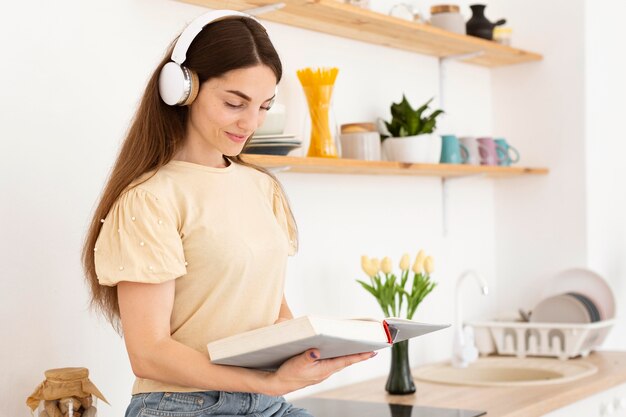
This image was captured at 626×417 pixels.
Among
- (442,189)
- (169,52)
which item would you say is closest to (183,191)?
(169,52)

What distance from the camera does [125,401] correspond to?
6.80ft

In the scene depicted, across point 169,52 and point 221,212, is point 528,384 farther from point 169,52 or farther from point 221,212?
point 169,52

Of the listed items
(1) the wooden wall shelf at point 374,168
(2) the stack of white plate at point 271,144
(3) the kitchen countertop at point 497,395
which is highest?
(2) the stack of white plate at point 271,144

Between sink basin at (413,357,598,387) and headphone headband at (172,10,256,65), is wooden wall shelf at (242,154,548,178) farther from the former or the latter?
sink basin at (413,357,598,387)

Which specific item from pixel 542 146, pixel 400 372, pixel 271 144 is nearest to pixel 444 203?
pixel 542 146

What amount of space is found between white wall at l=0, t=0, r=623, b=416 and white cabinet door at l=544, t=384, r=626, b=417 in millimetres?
580

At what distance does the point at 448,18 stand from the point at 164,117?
5.08 ft

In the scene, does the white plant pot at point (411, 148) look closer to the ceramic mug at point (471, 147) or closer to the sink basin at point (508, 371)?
the ceramic mug at point (471, 147)

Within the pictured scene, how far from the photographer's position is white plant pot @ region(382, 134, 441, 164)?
269 centimetres

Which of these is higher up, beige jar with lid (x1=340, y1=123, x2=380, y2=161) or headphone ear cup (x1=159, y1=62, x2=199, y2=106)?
headphone ear cup (x1=159, y1=62, x2=199, y2=106)

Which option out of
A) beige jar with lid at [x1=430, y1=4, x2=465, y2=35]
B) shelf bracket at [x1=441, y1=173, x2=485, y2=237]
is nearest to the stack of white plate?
beige jar with lid at [x1=430, y1=4, x2=465, y2=35]

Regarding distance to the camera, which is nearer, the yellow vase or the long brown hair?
the long brown hair

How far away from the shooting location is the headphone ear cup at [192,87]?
155cm

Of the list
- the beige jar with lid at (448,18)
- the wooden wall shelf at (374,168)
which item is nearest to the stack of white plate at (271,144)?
the wooden wall shelf at (374,168)
